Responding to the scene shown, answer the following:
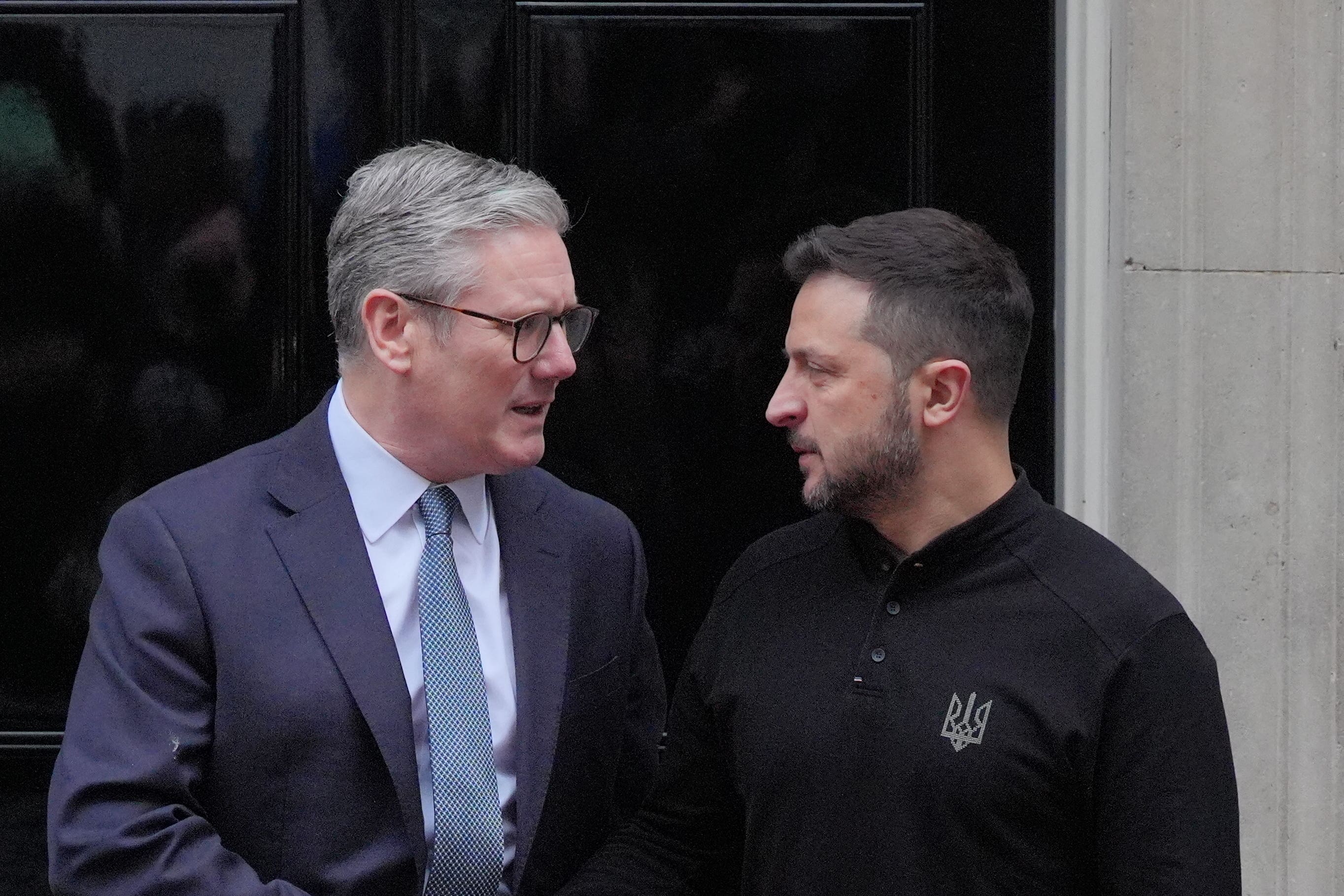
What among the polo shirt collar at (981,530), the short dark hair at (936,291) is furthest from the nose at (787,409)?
the polo shirt collar at (981,530)

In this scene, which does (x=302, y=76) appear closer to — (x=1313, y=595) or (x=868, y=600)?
(x=868, y=600)

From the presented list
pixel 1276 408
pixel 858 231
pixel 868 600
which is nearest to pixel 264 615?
pixel 868 600

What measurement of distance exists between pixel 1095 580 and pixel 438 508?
1.01 metres

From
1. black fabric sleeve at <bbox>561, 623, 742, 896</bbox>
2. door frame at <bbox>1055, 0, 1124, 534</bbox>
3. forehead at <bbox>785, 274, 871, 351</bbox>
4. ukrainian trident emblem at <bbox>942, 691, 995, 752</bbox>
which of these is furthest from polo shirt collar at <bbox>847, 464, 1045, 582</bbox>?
door frame at <bbox>1055, 0, 1124, 534</bbox>

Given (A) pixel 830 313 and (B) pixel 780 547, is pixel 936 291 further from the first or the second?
(B) pixel 780 547

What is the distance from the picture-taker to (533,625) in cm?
243

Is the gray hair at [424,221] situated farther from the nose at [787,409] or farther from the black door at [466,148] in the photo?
the black door at [466,148]

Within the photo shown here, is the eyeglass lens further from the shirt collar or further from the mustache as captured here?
the mustache

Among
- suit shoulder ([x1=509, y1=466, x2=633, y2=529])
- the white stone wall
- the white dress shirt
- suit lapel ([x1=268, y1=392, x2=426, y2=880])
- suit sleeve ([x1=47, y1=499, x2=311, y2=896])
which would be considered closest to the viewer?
suit sleeve ([x1=47, y1=499, x2=311, y2=896])

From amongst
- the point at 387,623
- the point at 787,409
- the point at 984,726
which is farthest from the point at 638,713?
the point at 984,726

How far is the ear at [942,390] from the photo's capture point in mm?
2232

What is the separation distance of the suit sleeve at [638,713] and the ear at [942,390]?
66 cm

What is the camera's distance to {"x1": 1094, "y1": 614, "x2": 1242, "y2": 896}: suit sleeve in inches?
77.0

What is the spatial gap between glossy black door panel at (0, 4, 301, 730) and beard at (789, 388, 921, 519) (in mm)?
1387
